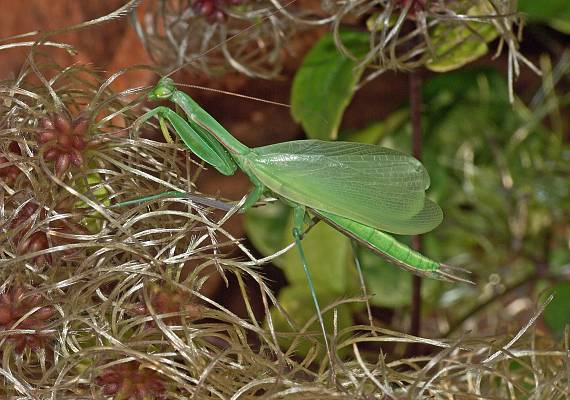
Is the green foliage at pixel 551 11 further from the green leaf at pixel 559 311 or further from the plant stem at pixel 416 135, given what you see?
the green leaf at pixel 559 311

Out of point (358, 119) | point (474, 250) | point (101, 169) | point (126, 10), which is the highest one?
point (126, 10)

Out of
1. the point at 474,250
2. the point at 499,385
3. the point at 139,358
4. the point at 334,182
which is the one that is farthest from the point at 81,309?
the point at 474,250

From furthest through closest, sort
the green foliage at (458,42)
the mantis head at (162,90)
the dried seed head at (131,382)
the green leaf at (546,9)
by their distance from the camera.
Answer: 1. the green leaf at (546,9)
2. the green foliage at (458,42)
3. the mantis head at (162,90)
4. the dried seed head at (131,382)

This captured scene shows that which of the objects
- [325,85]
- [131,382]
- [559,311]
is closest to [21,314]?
[131,382]

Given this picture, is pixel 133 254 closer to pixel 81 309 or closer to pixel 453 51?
pixel 81 309

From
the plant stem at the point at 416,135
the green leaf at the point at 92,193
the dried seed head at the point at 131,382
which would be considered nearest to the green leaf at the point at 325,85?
the plant stem at the point at 416,135

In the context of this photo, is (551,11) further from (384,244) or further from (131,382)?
(131,382)
